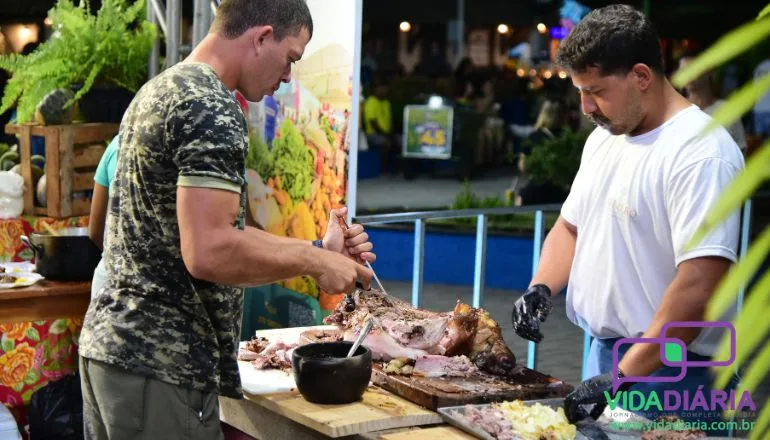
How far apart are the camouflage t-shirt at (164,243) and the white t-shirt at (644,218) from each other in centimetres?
128

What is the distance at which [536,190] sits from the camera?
11.9 meters

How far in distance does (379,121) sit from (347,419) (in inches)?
798

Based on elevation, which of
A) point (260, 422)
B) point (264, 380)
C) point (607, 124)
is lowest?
point (260, 422)

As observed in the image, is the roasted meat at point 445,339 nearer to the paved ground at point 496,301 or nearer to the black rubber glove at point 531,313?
the black rubber glove at point 531,313

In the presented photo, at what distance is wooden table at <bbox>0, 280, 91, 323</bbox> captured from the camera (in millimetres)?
4680

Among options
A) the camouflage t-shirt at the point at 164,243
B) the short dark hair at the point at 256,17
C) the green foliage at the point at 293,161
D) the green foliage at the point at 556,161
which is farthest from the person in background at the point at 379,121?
the camouflage t-shirt at the point at 164,243

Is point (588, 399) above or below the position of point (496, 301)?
above

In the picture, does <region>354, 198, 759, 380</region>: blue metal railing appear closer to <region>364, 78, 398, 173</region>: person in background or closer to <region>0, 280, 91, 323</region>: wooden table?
<region>0, 280, 91, 323</region>: wooden table

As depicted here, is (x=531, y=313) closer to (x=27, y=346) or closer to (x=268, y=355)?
(x=268, y=355)

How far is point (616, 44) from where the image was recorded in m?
3.16

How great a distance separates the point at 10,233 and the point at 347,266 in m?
3.61

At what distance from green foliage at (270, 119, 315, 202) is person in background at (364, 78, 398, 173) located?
16746mm

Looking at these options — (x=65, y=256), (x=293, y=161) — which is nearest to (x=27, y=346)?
(x=65, y=256)

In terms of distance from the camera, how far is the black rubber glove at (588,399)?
283 cm
